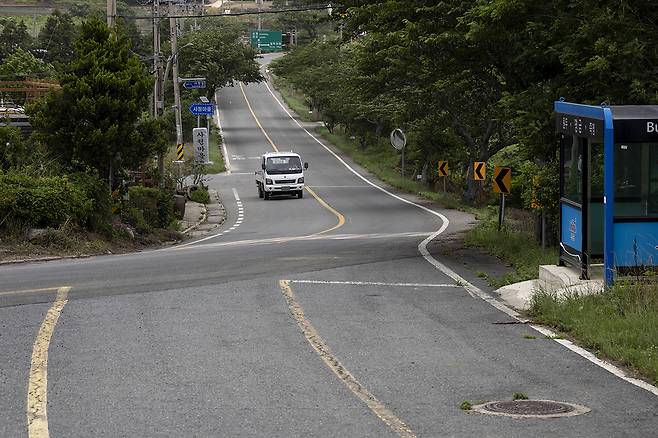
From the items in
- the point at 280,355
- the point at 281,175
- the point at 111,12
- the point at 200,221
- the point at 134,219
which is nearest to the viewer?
the point at 280,355

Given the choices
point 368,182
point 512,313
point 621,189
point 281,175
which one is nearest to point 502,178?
point 621,189

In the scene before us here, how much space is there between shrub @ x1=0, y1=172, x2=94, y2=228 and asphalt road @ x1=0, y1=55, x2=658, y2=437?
3.43m

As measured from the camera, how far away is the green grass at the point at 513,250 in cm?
1773

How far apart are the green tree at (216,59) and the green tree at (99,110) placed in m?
59.6

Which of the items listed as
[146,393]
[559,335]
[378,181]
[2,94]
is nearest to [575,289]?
[559,335]

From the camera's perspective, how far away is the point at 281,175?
5128 centimetres

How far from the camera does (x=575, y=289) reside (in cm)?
1455

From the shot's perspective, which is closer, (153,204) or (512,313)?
(512,313)

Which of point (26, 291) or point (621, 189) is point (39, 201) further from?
point (621, 189)

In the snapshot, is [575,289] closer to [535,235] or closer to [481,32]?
[481,32]

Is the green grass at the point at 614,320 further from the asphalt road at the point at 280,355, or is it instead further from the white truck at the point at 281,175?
the white truck at the point at 281,175

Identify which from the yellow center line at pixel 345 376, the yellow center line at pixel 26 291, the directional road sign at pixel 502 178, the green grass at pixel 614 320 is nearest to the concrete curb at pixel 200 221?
the directional road sign at pixel 502 178

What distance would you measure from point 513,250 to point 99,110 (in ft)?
39.7

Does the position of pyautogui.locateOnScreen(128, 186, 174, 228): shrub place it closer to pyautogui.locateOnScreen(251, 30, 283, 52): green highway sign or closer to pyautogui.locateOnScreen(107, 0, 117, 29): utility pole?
pyautogui.locateOnScreen(107, 0, 117, 29): utility pole
